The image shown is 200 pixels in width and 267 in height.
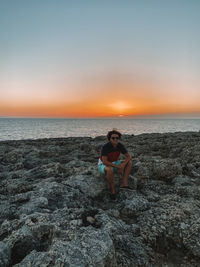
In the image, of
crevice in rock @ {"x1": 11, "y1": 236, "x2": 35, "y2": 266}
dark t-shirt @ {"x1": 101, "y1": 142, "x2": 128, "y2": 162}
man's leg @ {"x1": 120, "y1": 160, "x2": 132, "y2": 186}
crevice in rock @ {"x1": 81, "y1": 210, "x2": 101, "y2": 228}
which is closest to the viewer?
crevice in rock @ {"x1": 11, "y1": 236, "x2": 35, "y2": 266}

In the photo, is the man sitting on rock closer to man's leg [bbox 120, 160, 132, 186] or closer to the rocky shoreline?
man's leg [bbox 120, 160, 132, 186]

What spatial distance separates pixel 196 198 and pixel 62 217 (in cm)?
501

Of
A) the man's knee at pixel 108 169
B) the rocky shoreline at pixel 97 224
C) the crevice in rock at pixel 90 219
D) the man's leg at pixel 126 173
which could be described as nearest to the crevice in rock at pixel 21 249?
the rocky shoreline at pixel 97 224

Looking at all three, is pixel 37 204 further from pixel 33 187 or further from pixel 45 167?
pixel 45 167

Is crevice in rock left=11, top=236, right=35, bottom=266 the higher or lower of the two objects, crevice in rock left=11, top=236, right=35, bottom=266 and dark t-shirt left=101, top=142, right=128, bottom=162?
the lower

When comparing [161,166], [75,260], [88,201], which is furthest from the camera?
[161,166]

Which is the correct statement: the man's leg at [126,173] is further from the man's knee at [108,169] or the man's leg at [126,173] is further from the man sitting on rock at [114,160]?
the man's knee at [108,169]

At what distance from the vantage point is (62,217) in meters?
4.87

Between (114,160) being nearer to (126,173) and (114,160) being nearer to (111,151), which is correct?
(111,151)

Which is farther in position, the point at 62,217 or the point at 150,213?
the point at 150,213

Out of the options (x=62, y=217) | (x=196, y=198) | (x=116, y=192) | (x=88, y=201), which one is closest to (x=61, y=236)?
(x=62, y=217)

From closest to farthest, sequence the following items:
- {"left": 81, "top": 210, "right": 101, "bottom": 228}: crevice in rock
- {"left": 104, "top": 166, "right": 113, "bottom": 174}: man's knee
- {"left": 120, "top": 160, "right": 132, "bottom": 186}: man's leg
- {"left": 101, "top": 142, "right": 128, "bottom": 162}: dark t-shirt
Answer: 1. {"left": 81, "top": 210, "right": 101, "bottom": 228}: crevice in rock
2. {"left": 104, "top": 166, "right": 113, "bottom": 174}: man's knee
3. {"left": 120, "top": 160, "right": 132, "bottom": 186}: man's leg
4. {"left": 101, "top": 142, "right": 128, "bottom": 162}: dark t-shirt

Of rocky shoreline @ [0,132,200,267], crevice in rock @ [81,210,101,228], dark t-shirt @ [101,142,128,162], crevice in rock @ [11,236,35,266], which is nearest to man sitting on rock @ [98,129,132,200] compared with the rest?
dark t-shirt @ [101,142,128,162]

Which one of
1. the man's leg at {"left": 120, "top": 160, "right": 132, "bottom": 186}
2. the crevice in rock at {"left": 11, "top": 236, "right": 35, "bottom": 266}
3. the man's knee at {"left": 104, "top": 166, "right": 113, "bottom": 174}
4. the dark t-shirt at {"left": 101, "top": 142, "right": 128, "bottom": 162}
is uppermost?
the dark t-shirt at {"left": 101, "top": 142, "right": 128, "bottom": 162}
